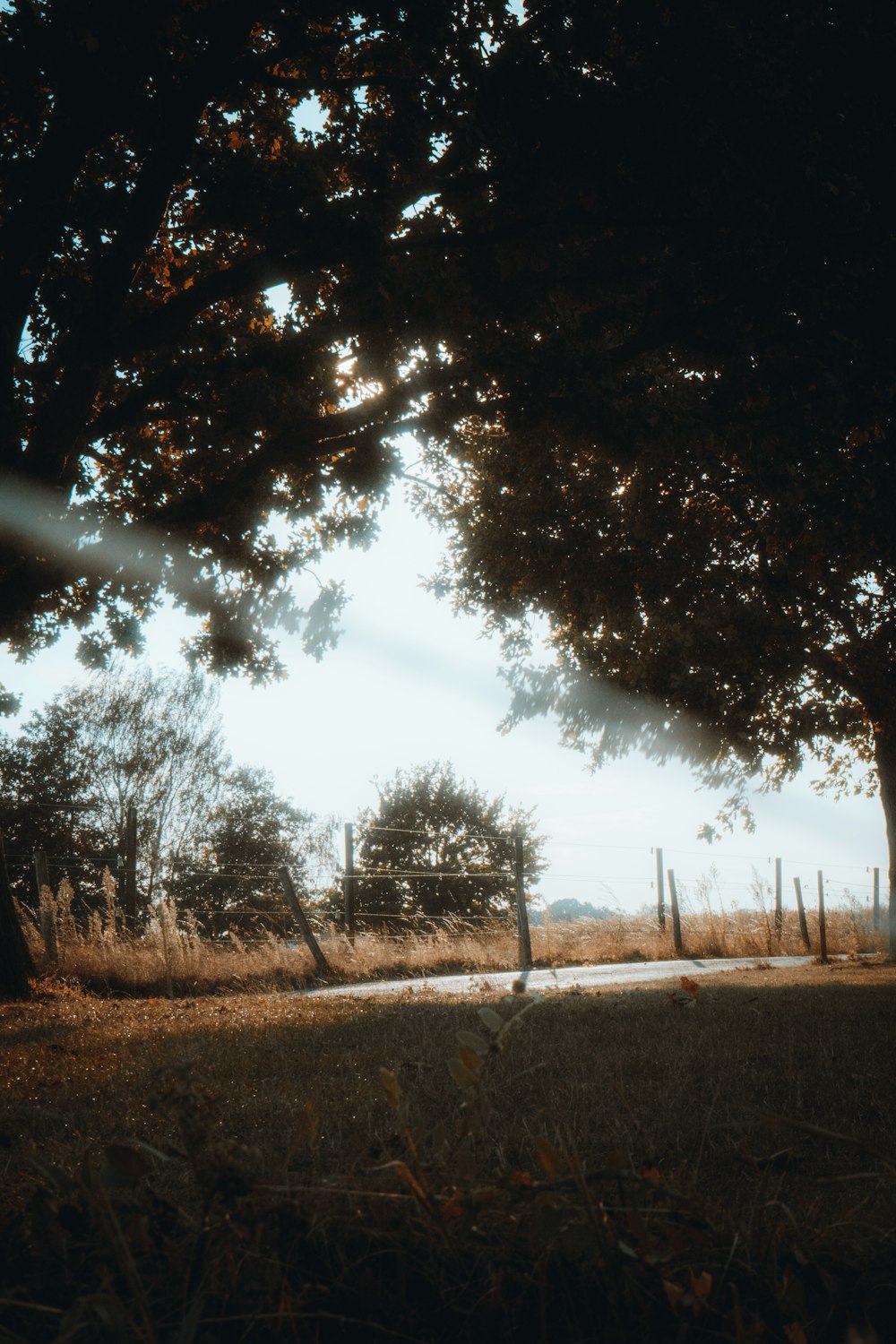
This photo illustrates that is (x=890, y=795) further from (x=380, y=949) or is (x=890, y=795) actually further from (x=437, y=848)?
(x=437, y=848)

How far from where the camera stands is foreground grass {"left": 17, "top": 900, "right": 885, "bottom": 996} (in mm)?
10641

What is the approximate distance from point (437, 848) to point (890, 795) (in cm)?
3199

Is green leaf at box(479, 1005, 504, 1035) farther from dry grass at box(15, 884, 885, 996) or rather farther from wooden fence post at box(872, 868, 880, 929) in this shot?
wooden fence post at box(872, 868, 880, 929)

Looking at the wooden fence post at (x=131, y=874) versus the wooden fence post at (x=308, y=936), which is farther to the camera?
the wooden fence post at (x=131, y=874)

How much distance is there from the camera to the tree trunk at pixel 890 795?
565 inches

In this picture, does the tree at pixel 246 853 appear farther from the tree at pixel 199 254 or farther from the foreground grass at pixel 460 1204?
the foreground grass at pixel 460 1204

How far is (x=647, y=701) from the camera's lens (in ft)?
43.3

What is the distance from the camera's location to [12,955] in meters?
8.44

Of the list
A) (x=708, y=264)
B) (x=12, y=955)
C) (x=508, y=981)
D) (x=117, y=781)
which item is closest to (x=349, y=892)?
(x=508, y=981)

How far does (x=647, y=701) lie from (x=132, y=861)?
9.12m

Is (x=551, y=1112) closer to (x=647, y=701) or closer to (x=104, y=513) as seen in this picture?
(x=104, y=513)

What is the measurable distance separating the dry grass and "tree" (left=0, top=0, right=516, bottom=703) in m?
4.15

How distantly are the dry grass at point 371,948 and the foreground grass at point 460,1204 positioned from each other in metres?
7.64

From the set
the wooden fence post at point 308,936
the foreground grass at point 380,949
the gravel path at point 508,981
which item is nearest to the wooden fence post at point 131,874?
the foreground grass at point 380,949
